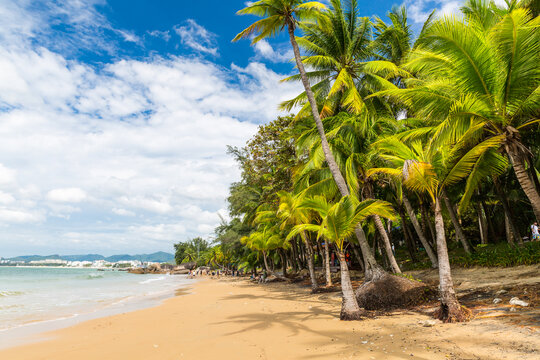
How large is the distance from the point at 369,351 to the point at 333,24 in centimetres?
1397

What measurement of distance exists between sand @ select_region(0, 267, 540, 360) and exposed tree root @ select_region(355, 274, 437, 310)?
3.13ft

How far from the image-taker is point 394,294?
30.1 feet

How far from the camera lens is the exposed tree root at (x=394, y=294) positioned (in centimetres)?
905

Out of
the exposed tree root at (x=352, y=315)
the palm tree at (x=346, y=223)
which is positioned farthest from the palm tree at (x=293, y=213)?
the exposed tree root at (x=352, y=315)

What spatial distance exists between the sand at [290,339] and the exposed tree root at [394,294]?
0.95 meters

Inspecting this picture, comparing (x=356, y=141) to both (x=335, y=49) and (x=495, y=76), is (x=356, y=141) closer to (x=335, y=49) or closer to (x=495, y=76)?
(x=335, y=49)

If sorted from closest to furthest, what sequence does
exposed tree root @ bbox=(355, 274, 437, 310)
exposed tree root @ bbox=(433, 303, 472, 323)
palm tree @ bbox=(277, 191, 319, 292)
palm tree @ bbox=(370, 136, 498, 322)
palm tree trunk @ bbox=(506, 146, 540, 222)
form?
exposed tree root @ bbox=(433, 303, 472, 323), palm tree @ bbox=(370, 136, 498, 322), palm tree trunk @ bbox=(506, 146, 540, 222), exposed tree root @ bbox=(355, 274, 437, 310), palm tree @ bbox=(277, 191, 319, 292)

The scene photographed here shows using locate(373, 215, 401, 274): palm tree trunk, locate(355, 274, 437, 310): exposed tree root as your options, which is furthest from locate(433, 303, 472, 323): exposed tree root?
locate(373, 215, 401, 274): palm tree trunk

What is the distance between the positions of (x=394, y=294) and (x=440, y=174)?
159 inches

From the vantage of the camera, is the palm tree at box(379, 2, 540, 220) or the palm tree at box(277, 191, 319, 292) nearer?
the palm tree at box(379, 2, 540, 220)

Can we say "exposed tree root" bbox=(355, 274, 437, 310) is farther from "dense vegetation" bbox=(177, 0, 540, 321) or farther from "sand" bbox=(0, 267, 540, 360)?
"sand" bbox=(0, 267, 540, 360)

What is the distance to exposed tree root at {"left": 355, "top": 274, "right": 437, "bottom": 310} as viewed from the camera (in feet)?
29.7

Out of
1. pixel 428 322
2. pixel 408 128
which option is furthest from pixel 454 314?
pixel 408 128

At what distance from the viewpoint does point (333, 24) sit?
47.2 feet
